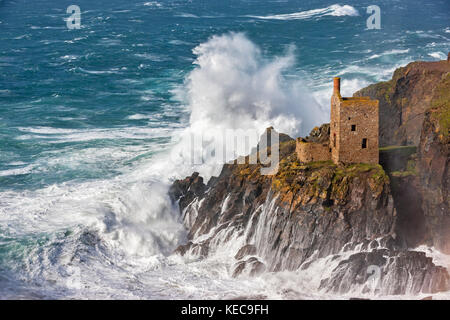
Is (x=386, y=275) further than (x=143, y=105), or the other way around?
(x=143, y=105)

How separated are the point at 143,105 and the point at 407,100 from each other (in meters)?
34.0

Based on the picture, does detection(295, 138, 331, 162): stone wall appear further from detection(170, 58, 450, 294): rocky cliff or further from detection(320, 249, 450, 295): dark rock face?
detection(320, 249, 450, 295): dark rock face

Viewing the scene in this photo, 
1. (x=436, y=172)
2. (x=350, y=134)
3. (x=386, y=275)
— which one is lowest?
(x=386, y=275)

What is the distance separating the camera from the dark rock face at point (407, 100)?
5575cm

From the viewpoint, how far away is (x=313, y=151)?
47125 mm

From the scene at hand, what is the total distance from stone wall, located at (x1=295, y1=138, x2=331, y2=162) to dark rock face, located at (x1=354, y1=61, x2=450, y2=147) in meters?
9.93

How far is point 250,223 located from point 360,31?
73.1 meters

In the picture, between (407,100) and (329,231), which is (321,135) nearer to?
(329,231)

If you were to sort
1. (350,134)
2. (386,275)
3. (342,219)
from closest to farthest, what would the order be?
(386,275), (342,219), (350,134)

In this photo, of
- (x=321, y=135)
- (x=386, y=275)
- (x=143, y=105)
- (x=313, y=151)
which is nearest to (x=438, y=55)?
(x=143, y=105)

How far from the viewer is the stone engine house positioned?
146 feet

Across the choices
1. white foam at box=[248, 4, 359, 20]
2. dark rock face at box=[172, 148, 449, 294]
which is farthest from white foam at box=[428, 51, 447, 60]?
dark rock face at box=[172, 148, 449, 294]

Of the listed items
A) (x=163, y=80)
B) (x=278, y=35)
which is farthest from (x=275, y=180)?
(x=278, y=35)

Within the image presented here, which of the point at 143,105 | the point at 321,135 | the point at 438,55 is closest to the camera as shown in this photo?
the point at 321,135
